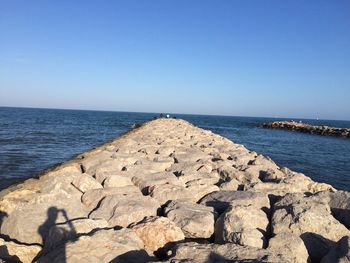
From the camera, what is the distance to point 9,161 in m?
13.3

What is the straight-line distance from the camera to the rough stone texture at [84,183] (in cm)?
611

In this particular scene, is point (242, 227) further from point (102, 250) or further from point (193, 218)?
point (102, 250)

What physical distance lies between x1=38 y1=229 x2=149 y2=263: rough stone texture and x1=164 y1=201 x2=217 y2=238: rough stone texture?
78 centimetres

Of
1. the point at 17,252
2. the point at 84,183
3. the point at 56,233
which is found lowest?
the point at 17,252

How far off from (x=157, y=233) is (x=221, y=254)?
1019 millimetres

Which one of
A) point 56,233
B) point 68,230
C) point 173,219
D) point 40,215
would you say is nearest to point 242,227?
point 173,219

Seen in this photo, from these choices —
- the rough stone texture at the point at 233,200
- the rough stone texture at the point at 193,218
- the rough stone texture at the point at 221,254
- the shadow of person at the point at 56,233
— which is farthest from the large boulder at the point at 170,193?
the rough stone texture at the point at 221,254

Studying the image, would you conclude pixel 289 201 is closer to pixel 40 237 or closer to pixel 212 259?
pixel 212 259

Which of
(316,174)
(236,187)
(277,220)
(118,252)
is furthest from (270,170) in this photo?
(316,174)

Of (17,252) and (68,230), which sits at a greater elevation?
(68,230)

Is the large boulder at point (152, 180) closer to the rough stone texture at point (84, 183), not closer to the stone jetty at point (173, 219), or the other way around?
the stone jetty at point (173, 219)

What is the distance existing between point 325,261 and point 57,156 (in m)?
13.9

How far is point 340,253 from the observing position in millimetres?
3564

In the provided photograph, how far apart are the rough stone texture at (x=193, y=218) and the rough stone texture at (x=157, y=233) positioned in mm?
164
